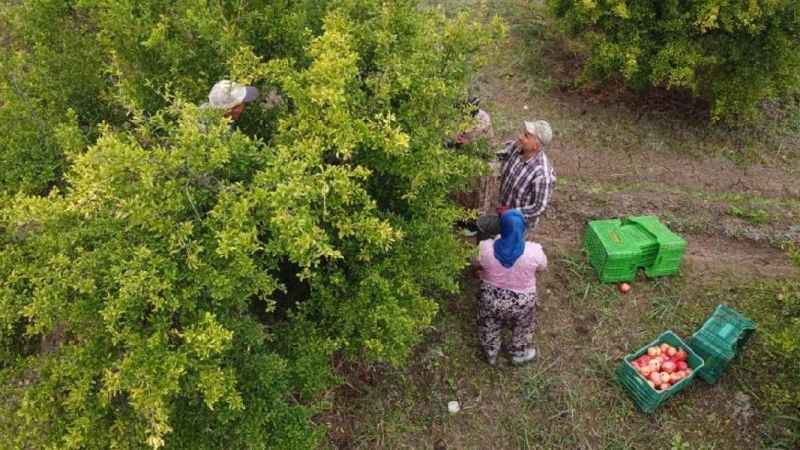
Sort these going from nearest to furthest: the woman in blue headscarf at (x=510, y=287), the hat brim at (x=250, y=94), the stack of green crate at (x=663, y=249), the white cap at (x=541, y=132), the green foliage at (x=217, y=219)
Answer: the green foliage at (x=217, y=219), the hat brim at (x=250, y=94), the woman in blue headscarf at (x=510, y=287), the white cap at (x=541, y=132), the stack of green crate at (x=663, y=249)

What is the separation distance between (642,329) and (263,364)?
13.0ft

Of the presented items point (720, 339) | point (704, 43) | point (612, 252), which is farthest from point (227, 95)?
point (704, 43)

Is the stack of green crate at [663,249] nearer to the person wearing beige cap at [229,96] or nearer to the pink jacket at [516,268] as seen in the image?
the pink jacket at [516,268]

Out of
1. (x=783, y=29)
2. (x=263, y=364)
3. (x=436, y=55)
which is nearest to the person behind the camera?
(x=263, y=364)

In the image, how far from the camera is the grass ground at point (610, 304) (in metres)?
4.93

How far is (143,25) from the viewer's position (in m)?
4.55

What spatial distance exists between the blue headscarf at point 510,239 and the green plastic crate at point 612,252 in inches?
67.1

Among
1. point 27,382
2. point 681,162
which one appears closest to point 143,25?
point 27,382

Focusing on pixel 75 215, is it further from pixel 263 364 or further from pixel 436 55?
pixel 436 55

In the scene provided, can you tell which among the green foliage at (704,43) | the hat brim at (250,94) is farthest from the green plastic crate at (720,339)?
the hat brim at (250,94)

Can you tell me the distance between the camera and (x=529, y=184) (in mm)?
5133

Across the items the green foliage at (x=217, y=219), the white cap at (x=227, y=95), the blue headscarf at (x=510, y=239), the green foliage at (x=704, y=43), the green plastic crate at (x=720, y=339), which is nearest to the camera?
the green foliage at (x=217, y=219)

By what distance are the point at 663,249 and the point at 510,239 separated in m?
2.28

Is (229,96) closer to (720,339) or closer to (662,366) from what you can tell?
(662,366)
